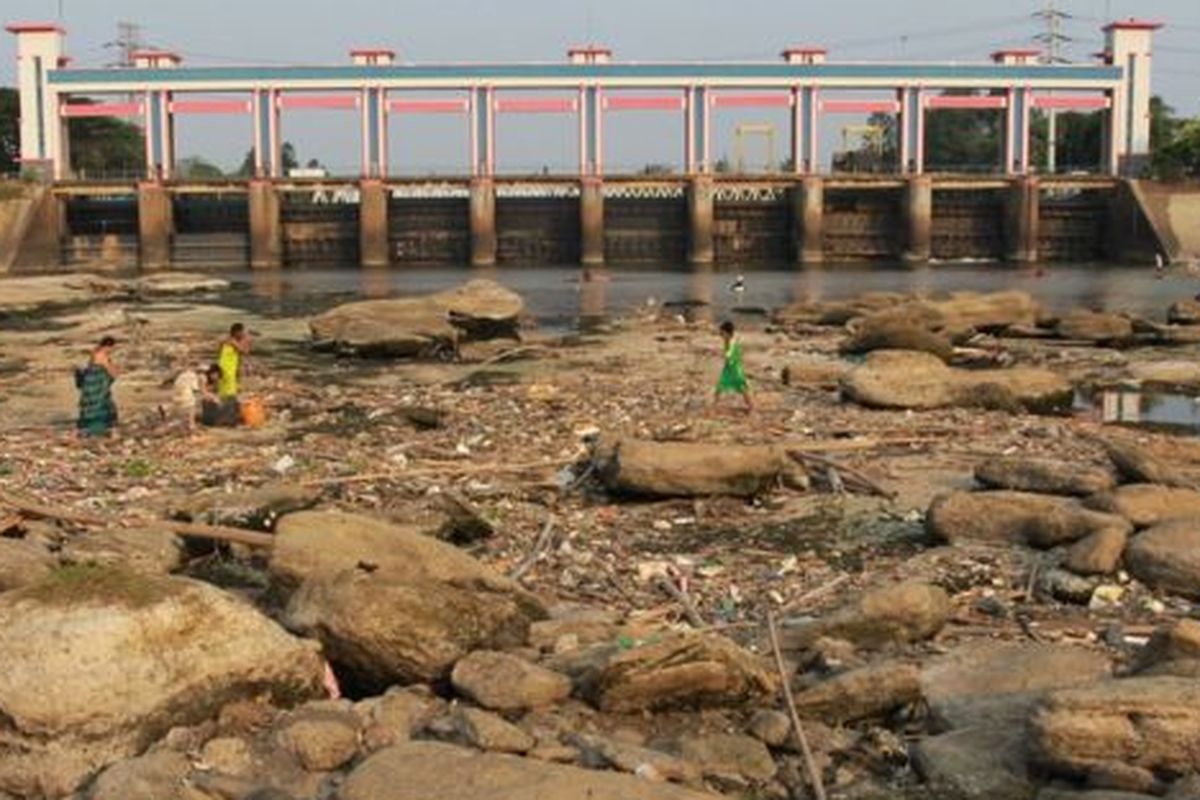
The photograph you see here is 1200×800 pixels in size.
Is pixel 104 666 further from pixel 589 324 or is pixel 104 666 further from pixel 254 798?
pixel 589 324

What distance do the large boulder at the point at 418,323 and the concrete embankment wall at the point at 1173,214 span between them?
41.6 m

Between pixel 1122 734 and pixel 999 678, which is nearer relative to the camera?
pixel 1122 734

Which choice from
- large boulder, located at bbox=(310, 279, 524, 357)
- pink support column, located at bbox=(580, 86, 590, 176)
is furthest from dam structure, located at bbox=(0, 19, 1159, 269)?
large boulder, located at bbox=(310, 279, 524, 357)

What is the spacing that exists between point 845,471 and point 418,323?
1392cm

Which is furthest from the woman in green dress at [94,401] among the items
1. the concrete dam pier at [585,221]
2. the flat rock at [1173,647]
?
the concrete dam pier at [585,221]

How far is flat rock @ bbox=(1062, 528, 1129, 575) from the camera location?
881cm

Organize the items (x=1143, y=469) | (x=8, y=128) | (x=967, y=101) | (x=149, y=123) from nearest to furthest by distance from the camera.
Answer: (x=1143, y=469) → (x=149, y=123) → (x=967, y=101) → (x=8, y=128)

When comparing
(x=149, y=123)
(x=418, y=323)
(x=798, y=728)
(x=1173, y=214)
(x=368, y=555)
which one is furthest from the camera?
(x=149, y=123)

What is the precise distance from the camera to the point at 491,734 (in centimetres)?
580

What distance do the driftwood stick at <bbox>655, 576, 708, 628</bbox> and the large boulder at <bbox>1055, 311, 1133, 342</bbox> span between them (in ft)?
63.9

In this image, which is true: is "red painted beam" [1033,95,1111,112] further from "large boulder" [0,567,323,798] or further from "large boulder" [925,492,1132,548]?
"large boulder" [0,567,323,798]

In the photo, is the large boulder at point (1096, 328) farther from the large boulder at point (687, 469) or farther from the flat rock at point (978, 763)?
the flat rock at point (978, 763)

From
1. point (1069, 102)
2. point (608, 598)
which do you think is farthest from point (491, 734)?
point (1069, 102)

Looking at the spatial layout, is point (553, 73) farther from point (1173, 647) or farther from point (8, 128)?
point (1173, 647)
